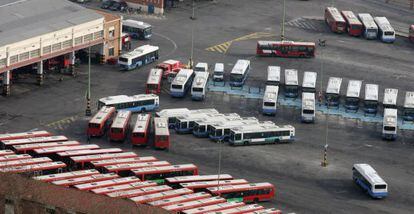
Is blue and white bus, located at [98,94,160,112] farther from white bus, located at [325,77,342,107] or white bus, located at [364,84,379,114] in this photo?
white bus, located at [364,84,379,114]

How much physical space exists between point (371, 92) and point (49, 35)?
148 ft

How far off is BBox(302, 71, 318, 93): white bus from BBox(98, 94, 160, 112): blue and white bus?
2159cm

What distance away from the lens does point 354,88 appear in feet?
600

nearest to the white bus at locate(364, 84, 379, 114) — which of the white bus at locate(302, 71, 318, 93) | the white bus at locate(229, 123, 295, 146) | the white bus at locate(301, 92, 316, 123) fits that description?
the white bus at locate(302, 71, 318, 93)

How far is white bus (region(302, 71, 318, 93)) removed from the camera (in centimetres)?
18388

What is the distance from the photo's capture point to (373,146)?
167 metres

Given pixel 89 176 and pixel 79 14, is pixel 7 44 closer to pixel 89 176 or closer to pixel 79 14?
pixel 79 14

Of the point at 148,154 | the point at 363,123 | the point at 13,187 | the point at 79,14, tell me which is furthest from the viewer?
the point at 79,14

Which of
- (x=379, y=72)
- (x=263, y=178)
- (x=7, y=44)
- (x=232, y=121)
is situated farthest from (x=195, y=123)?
(x=379, y=72)

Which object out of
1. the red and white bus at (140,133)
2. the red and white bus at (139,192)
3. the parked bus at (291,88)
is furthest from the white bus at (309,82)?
the red and white bus at (139,192)

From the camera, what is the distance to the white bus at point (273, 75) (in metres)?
186

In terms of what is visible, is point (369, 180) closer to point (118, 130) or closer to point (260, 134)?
point (260, 134)

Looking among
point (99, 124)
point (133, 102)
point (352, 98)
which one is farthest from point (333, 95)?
point (99, 124)

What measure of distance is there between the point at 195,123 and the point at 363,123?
23928 millimetres
